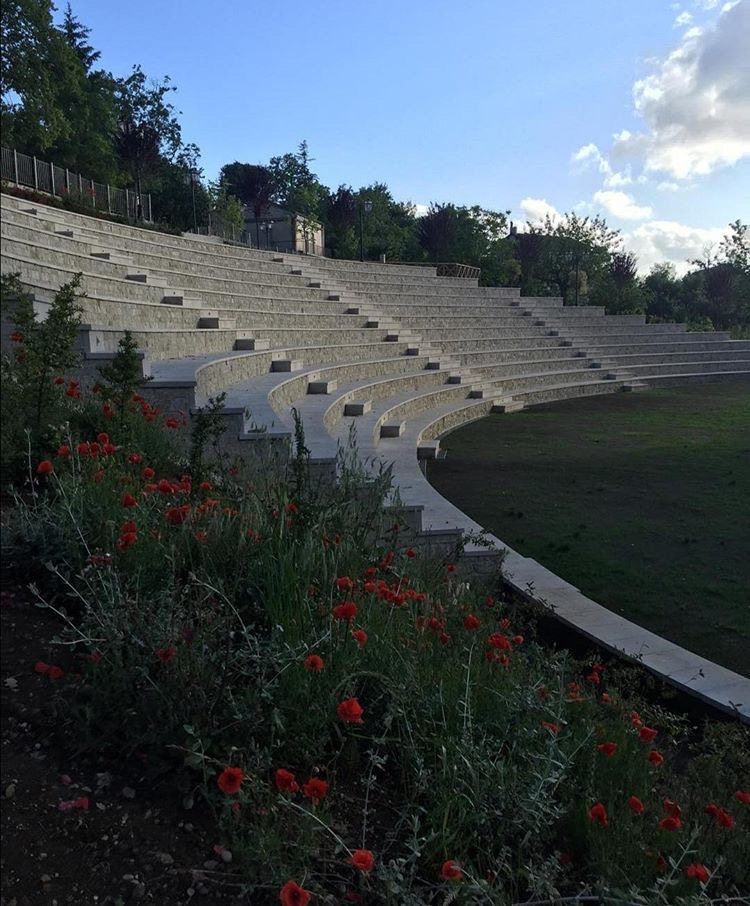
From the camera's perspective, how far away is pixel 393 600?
2.53 meters

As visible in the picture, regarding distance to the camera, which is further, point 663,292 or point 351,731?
point 663,292

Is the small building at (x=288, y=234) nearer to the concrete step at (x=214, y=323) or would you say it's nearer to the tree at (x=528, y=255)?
the tree at (x=528, y=255)

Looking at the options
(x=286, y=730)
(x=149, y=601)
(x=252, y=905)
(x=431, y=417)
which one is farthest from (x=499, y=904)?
(x=431, y=417)

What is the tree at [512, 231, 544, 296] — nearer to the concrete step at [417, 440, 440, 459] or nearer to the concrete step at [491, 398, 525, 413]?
the concrete step at [491, 398, 525, 413]

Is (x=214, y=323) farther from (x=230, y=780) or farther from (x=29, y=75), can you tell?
(x=29, y=75)

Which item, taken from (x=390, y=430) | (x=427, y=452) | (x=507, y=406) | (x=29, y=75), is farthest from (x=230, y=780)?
(x=29, y=75)

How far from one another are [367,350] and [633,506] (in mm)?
Result: 8070

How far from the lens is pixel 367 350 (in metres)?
14.1

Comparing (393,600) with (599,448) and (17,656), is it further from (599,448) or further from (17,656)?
(599,448)

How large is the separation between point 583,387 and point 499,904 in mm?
16241

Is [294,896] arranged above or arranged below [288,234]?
below

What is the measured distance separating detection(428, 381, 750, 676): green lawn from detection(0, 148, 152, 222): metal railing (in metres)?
12.8

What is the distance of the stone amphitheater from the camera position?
464cm

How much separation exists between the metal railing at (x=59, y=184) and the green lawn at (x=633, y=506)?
1280cm
